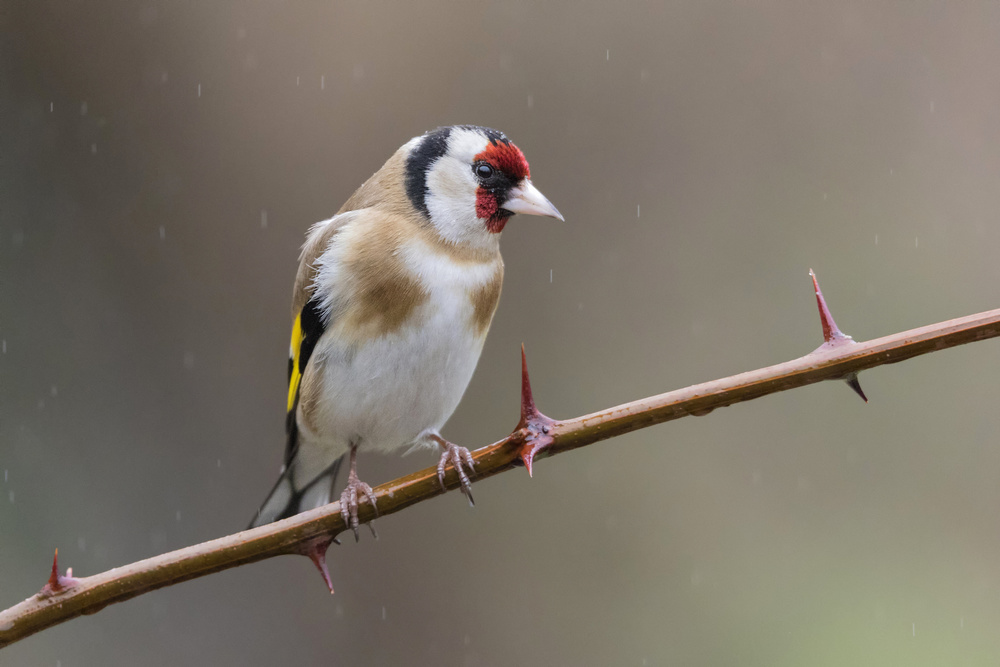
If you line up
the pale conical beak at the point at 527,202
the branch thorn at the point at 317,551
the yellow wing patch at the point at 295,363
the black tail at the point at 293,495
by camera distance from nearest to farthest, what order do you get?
the branch thorn at the point at 317,551
the pale conical beak at the point at 527,202
the yellow wing patch at the point at 295,363
the black tail at the point at 293,495

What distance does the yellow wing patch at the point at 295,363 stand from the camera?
9.47 ft

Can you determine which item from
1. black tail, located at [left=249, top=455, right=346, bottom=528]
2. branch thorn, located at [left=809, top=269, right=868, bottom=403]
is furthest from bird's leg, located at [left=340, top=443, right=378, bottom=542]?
branch thorn, located at [left=809, top=269, right=868, bottom=403]

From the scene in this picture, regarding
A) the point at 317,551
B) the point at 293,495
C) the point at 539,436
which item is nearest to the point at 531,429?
the point at 539,436

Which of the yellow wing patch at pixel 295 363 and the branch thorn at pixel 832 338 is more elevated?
the yellow wing patch at pixel 295 363

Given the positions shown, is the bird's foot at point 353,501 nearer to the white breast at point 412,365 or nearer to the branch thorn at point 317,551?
the branch thorn at point 317,551

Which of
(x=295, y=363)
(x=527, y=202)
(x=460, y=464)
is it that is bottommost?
(x=460, y=464)

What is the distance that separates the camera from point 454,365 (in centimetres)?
264

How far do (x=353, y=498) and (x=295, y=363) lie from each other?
0.69 metres

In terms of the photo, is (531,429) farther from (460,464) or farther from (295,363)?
(295,363)

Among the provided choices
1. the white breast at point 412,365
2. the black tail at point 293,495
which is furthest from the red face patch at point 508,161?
the black tail at point 293,495

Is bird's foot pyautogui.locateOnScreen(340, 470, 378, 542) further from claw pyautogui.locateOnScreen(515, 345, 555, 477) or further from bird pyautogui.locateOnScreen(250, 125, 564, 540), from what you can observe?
claw pyautogui.locateOnScreen(515, 345, 555, 477)

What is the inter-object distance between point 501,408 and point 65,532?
2.06 meters

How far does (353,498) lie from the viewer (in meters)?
2.38

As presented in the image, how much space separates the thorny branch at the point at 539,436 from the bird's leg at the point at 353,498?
0.07 metres
